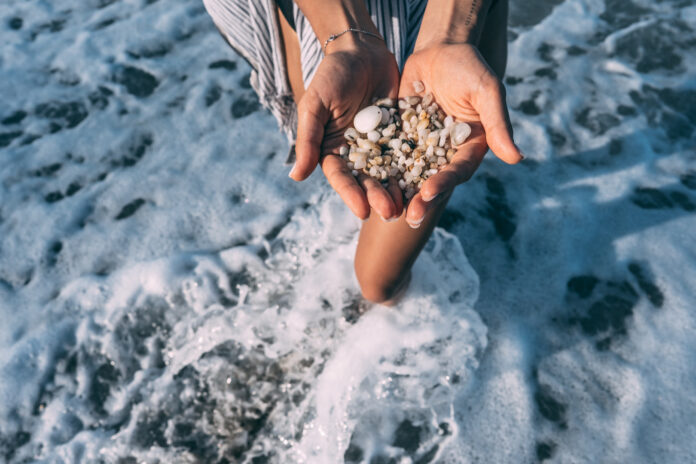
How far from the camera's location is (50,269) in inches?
101

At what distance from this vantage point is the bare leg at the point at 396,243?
1.80 metres

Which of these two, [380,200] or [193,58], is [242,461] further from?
[193,58]

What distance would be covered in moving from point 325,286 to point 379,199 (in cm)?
110

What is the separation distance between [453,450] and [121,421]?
4.92ft

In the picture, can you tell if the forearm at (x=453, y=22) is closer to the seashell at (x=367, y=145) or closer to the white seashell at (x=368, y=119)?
the white seashell at (x=368, y=119)

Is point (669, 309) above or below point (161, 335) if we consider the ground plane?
below

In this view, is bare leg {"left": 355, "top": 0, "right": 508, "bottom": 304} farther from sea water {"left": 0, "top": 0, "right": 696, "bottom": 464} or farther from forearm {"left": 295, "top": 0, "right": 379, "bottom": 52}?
forearm {"left": 295, "top": 0, "right": 379, "bottom": 52}

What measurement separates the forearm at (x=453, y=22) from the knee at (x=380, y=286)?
3.16ft

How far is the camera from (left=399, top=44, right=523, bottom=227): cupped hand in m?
1.37

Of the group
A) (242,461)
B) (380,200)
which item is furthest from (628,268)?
(242,461)

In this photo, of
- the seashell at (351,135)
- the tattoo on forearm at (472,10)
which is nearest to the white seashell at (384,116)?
the seashell at (351,135)

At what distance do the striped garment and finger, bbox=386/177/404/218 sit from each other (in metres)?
0.58

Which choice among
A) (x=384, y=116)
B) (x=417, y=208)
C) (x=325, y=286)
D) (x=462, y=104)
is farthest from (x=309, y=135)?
(x=325, y=286)

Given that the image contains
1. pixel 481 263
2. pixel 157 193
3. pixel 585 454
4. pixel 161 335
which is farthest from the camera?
pixel 157 193
